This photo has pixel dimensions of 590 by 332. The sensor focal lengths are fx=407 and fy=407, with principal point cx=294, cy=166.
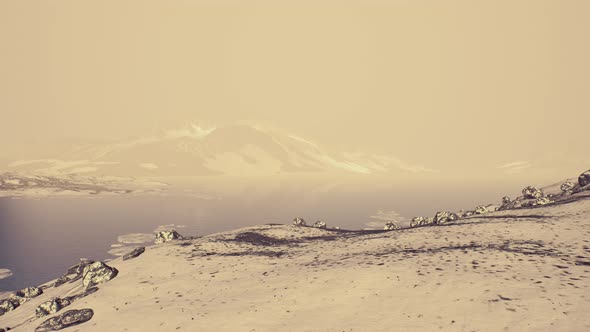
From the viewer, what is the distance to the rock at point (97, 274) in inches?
1138

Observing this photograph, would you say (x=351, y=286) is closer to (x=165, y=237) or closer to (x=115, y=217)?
(x=165, y=237)

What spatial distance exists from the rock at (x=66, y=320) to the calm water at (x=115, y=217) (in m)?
41.1

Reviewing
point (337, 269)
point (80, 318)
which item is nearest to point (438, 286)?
point (337, 269)

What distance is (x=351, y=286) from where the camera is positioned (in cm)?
2275

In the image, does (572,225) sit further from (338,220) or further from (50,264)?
(338,220)

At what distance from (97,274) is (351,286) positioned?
18.6 meters

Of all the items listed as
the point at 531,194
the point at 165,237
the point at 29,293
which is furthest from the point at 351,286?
the point at 531,194

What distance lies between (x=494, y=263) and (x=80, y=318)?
23913 mm

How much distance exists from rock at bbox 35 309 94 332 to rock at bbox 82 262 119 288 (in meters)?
5.39

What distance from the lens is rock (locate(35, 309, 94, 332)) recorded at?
74.3ft

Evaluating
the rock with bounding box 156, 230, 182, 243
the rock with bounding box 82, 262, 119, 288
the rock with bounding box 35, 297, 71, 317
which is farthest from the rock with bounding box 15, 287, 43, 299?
the rock with bounding box 156, 230, 182, 243

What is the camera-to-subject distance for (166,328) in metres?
20.6

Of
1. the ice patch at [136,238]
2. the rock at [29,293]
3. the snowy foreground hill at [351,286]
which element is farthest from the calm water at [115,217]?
the snowy foreground hill at [351,286]

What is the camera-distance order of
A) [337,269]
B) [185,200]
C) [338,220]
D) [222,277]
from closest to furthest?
[337,269] < [222,277] < [338,220] < [185,200]
